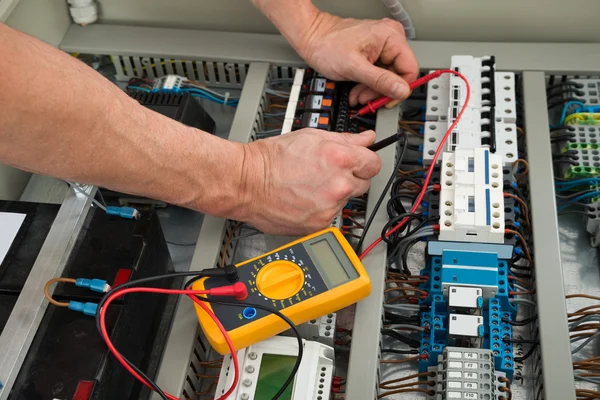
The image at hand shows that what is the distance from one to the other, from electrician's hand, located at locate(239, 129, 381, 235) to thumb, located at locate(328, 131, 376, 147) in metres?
0.03

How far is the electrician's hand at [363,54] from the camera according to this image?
155 cm

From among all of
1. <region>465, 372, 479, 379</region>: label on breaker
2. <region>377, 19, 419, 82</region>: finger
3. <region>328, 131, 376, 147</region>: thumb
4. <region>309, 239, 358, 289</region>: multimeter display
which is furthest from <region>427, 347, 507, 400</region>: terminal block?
<region>377, 19, 419, 82</region>: finger

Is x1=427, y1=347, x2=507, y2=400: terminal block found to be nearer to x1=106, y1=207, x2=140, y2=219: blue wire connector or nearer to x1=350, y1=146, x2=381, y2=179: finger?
x1=350, y1=146, x2=381, y2=179: finger

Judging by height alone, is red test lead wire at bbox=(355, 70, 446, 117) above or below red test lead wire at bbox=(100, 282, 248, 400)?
above

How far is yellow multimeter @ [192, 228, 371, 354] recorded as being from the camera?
3.92 feet

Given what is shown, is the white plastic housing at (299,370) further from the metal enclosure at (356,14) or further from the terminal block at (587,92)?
the terminal block at (587,92)

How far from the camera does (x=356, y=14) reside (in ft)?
5.77

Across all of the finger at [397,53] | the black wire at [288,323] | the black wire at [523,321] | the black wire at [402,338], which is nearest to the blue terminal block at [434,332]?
the black wire at [402,338]

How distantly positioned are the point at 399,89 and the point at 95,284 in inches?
32.1

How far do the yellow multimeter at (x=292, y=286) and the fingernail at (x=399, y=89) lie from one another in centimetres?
43

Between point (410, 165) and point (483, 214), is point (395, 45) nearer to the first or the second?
point (410, 165)

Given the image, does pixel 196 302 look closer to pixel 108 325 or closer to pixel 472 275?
pixel 108 325

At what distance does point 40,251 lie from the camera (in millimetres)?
1287

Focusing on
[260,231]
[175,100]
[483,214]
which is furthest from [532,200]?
[175,100]
